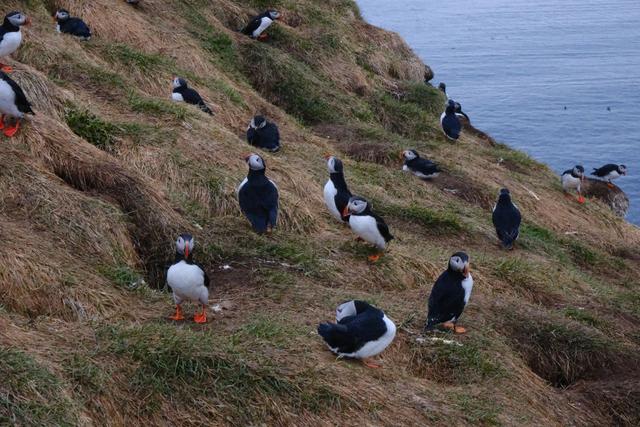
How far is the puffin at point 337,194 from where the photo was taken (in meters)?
10.3

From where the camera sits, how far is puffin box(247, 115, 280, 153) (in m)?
13.1

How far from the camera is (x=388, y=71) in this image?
21906mm

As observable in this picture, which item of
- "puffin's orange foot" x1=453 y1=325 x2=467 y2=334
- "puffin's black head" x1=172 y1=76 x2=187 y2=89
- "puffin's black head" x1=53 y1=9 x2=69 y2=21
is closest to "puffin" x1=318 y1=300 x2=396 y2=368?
"puffin's orange foot" x1=453 y1=325 x2=467 y2=334

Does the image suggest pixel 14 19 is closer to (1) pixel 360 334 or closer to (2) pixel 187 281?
(2) pixel 187 281

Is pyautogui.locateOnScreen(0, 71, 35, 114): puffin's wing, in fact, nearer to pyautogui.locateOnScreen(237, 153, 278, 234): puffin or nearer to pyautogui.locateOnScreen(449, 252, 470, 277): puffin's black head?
pyautogui.locateOnScreen(237, 153, 278, 234): puffin

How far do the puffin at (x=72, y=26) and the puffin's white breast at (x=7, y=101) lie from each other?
5.03 metres

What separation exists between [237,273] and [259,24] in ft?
33.6

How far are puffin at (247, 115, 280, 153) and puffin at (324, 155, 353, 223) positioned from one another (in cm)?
271

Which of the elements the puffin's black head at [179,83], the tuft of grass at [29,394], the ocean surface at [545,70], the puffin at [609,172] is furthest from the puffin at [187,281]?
the ocean surface at [545,70]

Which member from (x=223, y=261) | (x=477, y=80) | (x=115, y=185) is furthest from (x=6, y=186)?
(x=477, y=80)

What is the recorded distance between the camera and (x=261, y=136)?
1315 centimetres

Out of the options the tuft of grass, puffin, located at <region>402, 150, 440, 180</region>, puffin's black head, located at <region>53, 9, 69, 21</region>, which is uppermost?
the tuft of grass

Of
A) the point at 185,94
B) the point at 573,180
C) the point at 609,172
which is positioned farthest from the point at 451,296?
the point at 609,172

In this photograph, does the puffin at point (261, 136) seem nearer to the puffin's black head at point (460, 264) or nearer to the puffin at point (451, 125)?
the puffin's black head at point (460, 264)
